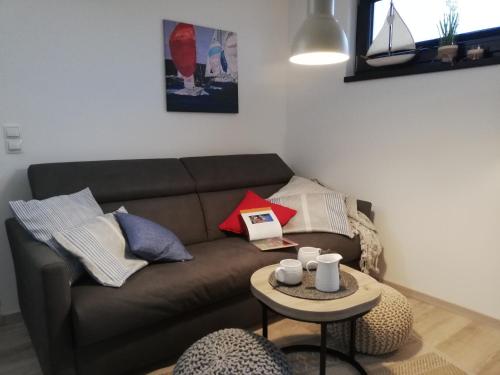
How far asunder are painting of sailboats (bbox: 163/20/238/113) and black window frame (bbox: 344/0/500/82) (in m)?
0.93

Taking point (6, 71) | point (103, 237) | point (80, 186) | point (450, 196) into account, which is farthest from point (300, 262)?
point (6, 71)

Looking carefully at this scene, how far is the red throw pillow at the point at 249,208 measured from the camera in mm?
2449

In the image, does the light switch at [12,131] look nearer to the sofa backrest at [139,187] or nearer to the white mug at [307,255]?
the sofa backrest at [139,187]

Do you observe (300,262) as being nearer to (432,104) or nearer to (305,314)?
(305,314)

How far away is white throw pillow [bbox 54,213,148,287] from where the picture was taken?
163cm

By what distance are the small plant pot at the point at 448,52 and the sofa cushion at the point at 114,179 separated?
5.83 ft

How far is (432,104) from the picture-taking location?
2.28 metres

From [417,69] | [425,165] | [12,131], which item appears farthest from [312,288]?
[12,131]

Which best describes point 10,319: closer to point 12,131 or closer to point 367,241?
point 12,131

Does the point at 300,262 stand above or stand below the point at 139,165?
below

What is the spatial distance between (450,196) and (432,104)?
1.92 ft

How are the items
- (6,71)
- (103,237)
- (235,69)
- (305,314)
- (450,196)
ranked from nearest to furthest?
(305,314)
(103,237)
(6,71)
(450,196)
(235,69)

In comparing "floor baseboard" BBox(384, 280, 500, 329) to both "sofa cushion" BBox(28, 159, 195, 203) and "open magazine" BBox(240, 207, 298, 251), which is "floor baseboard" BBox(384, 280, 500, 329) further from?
"sofa cushion" BBox(28, 159, 195, 203)

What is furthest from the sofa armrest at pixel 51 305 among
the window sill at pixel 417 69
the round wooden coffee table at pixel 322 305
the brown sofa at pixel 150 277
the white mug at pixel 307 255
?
the window sill at pixel 417 69
